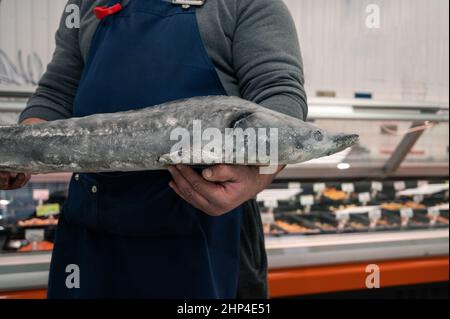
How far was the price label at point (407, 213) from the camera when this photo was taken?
1.90 meters

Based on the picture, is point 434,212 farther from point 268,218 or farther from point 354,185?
point 268,218

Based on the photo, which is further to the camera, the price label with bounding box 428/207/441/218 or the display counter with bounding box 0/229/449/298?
the price label with bounding box 428/207/441/218

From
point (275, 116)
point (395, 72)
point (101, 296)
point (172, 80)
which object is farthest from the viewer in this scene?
point (395, 72)

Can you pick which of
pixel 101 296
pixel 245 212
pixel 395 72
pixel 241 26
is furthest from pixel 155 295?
pixel 395 72

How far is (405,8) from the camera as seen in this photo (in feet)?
2.53

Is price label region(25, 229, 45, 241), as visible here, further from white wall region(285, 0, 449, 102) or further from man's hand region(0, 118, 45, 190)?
white wall region(285, 0, 449, 102)

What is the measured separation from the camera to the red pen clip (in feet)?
2.28

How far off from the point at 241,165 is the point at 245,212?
0.40 metres

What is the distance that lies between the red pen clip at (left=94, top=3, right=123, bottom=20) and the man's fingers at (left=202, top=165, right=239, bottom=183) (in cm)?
36

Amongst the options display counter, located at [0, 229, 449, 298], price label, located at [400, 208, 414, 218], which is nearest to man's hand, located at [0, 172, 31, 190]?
display counter, located at [0, 229, 449, 298]

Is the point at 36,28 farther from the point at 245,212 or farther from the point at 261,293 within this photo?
the point at 261,293

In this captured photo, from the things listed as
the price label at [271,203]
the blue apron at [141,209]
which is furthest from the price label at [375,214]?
the blue apron at [141,209]

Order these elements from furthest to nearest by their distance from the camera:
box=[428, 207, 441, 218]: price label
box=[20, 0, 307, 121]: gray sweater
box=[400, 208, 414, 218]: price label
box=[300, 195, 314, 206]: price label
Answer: box=[300, 195, 314, 206]: price label
box=[428, 207, 441, 218]: price label
box=[400, 208, 414, 218]: price label
box=[20, 0, 307, 121]: gray sweater

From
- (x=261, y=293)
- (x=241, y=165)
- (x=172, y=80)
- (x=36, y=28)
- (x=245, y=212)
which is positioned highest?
(x=36, y=28)
